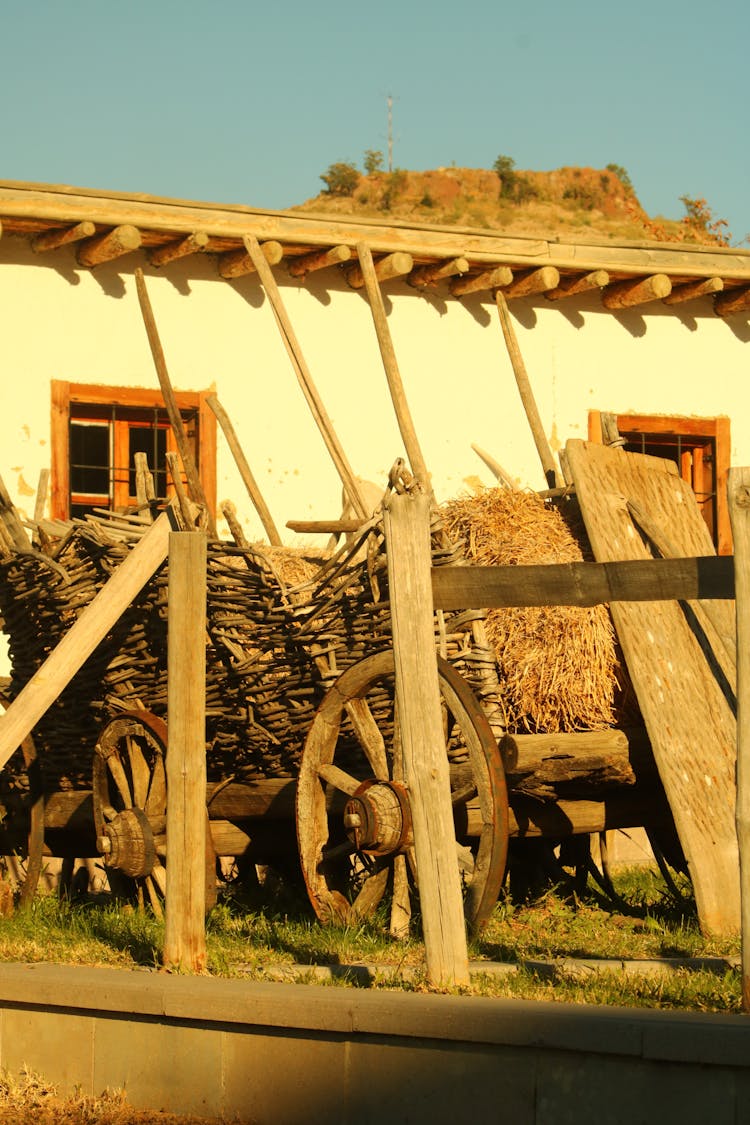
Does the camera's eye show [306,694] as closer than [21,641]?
Yes

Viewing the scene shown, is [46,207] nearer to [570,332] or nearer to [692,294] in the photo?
[570,332]

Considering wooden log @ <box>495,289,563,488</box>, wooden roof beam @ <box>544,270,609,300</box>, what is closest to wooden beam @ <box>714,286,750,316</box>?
wooden roof beam @ <box>544,270,609,300</box>

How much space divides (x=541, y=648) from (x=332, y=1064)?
2.40m

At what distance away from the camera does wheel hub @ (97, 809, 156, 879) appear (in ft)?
20.2

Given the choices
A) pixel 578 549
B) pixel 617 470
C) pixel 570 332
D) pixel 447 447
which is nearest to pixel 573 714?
pixel 578 549

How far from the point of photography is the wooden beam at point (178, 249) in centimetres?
866

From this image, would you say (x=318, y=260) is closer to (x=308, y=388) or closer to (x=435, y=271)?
(x=435, y=271)

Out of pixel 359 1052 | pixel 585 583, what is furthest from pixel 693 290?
pixel 359 1052

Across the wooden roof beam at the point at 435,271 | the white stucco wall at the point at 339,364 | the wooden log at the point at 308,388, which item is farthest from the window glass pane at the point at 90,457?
the wooden roof beam at the point at 435,271

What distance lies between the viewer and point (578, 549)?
263 inches

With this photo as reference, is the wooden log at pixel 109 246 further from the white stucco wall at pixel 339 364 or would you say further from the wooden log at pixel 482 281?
the wooden log at pixel 482 281

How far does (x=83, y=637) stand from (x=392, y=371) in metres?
2.91

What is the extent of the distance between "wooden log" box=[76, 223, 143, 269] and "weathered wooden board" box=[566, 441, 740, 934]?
9.92 feet

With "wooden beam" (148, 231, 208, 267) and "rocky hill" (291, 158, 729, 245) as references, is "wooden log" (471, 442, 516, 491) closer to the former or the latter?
"wooden beam" (148, 231, 208, 267)
